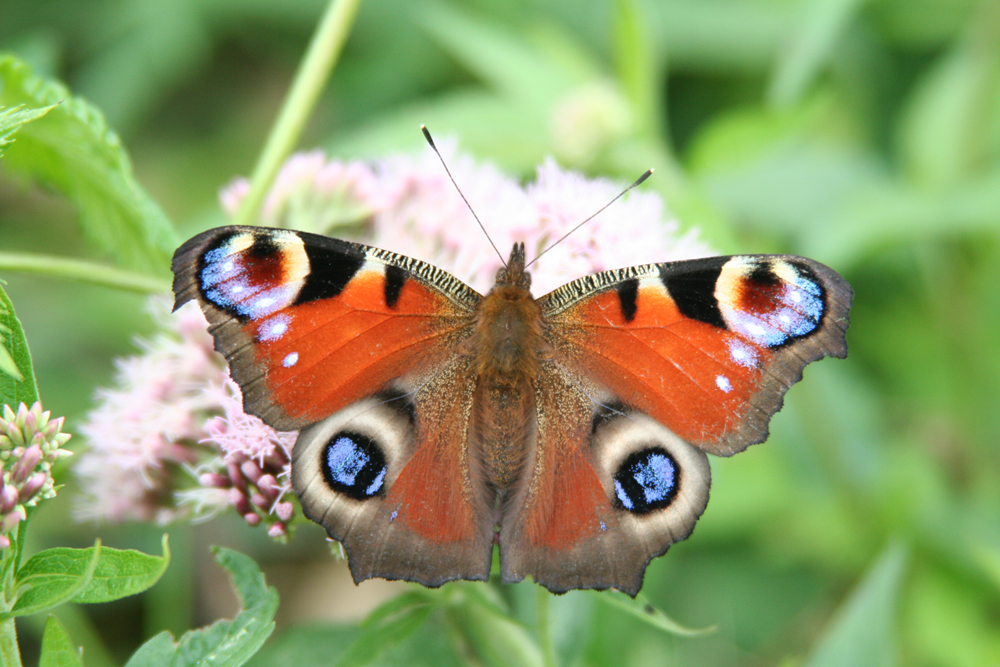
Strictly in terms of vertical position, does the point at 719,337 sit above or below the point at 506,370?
above

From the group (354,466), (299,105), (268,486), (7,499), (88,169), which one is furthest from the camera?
(299,105)

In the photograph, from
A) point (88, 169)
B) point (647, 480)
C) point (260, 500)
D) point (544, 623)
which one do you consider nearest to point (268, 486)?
point (260, 500)

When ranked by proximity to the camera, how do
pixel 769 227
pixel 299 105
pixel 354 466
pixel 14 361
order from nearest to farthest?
pixel 14 361
pixel 354 466
pixel 299 105
pixel 769 227

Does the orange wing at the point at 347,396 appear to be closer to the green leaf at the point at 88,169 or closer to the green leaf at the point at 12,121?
the green leaf at the point at 12,121

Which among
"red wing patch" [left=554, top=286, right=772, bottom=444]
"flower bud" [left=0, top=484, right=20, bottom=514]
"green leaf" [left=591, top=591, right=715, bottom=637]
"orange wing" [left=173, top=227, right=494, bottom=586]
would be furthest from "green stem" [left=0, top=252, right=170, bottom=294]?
"green leaf" [left=591, top=591, right=715, bottom=637]

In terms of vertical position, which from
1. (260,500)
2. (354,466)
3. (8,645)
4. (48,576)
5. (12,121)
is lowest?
(8,645)

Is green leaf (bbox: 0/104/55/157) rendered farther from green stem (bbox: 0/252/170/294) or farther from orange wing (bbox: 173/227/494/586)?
green stem (bbox: 0/252/170/294)

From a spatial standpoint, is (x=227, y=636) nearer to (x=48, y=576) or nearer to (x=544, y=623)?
(x=48, y=576)

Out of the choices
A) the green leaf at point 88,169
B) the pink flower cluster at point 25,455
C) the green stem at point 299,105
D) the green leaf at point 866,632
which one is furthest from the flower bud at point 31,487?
the green leaf at point 866,632

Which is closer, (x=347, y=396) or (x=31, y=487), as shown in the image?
(x=31, y=487)
